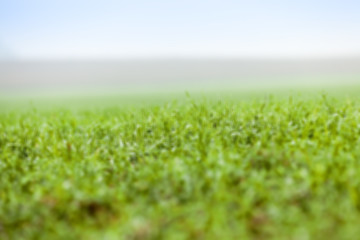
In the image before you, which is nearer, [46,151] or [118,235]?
[118,235]

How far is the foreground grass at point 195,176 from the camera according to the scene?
327 cm

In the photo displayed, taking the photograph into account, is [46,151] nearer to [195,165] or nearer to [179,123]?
[179,123]

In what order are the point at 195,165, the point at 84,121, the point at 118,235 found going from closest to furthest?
the point at 118,235 → the point at 195,165 → the point at 84,121

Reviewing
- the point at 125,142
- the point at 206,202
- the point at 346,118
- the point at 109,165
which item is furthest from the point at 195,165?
the point at 346,118

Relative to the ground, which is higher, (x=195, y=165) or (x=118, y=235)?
(x=195, y=165)

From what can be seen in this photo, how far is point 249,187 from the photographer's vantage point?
3.64 m

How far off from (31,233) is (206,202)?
1482 millimetres

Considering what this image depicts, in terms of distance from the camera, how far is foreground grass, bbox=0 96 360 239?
10.7 feet

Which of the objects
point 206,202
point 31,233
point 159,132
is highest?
point 159,132

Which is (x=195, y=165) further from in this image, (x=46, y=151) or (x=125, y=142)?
(x=46, y=151)

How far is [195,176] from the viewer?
12.8 ft

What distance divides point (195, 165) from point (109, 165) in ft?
3.86

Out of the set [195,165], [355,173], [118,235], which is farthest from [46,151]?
[355,173]

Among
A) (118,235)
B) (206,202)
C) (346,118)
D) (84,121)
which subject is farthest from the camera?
(84,121)
